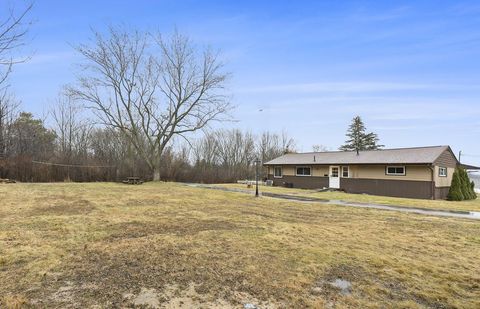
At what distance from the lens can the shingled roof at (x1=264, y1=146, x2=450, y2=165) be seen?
21.6 meters

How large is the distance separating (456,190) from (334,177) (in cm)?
841

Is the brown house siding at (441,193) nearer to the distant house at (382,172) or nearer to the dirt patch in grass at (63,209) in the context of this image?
the distant house at (382,172)

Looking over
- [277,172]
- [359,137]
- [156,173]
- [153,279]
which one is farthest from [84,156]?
[359,137]

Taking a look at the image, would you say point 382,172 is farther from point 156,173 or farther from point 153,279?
point 153,279

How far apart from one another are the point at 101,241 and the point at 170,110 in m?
24.0

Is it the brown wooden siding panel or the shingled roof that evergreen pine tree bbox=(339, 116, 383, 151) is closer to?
the shingled roof

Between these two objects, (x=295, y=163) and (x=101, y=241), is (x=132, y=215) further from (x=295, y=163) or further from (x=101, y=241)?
(x=295, y=163)

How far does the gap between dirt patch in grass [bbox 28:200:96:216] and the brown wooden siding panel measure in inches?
818

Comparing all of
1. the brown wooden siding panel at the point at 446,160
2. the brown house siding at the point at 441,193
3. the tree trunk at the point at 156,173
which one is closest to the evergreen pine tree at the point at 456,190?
the brown house siding at the point at 441,193

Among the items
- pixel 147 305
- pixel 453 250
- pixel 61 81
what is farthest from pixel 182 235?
pixel 61 81

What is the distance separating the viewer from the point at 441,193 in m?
21.7

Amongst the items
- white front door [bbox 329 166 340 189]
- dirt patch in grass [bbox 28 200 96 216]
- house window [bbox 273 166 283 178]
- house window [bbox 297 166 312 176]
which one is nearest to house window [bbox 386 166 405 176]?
white front door [bbox 329 166 340 189]

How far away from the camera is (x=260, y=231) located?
25.0ft

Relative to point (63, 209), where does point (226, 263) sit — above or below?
below
